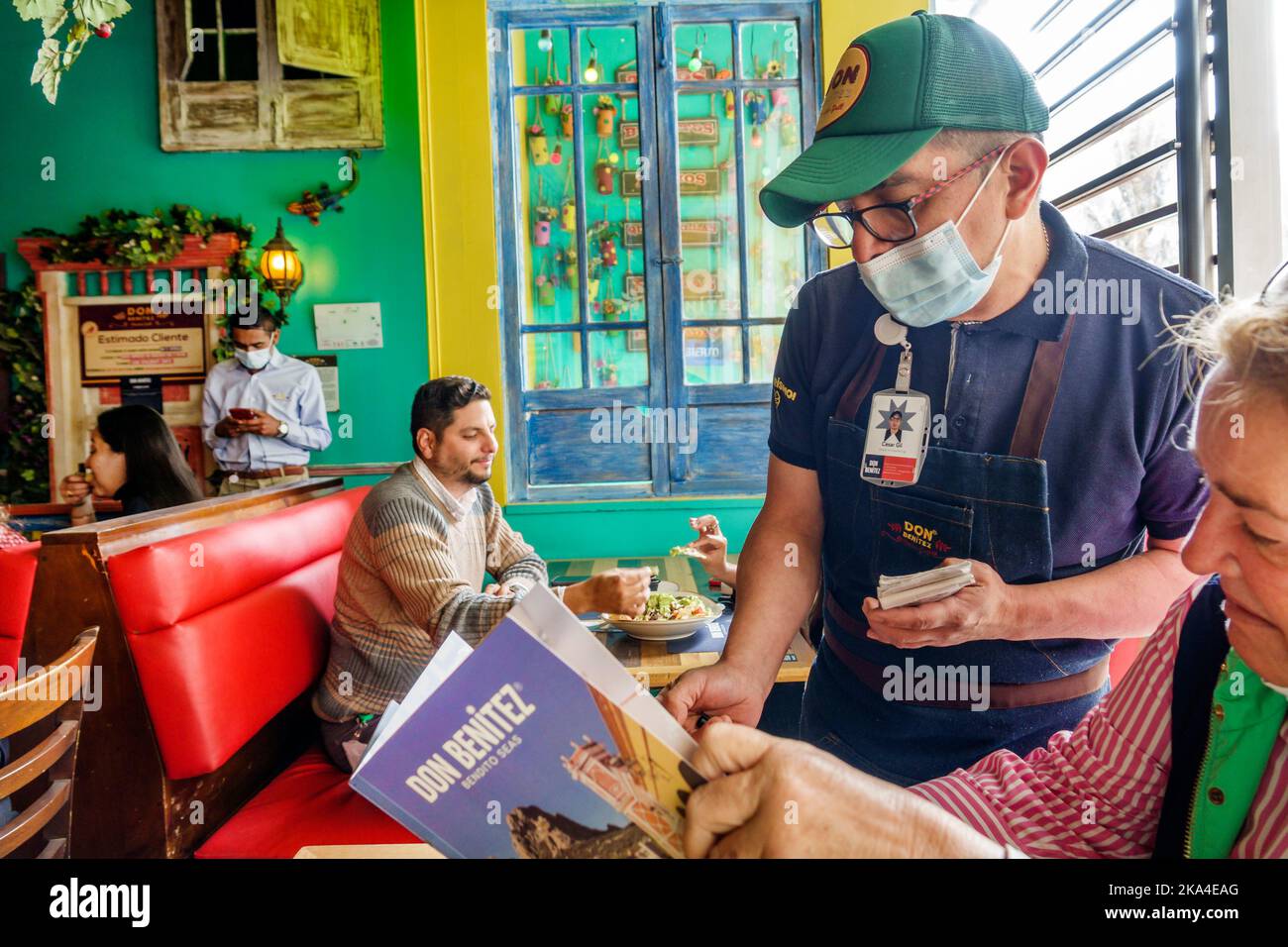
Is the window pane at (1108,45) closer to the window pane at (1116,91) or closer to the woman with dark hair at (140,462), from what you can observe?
the window pane at (1116,91)

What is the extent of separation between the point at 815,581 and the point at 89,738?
5.82 feet

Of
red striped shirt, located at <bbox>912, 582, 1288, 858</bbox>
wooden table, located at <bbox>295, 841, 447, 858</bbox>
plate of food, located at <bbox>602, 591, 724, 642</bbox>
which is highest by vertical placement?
red striped shirt, located at <bbox>912, 582, 1288, 858</bbox>

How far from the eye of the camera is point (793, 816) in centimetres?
62

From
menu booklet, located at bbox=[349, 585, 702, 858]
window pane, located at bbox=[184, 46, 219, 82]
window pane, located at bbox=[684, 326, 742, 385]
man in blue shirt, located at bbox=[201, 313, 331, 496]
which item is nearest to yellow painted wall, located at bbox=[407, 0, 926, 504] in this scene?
man in blue shirt, located at bbox=[201, 313, 331, 496]

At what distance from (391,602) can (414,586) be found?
0.19 m

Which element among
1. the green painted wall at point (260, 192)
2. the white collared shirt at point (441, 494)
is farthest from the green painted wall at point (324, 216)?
the white collared shirt at point (441, 494)

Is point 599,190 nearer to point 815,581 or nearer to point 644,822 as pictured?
point 815,581

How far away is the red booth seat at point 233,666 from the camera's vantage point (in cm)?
196

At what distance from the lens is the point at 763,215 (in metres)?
5.40

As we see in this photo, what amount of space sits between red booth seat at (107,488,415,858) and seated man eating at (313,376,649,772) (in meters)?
0.15

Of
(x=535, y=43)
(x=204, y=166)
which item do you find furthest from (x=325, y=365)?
(x=535, y=43)

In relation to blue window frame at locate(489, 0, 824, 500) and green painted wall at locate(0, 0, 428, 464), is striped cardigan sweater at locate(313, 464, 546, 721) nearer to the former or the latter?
blue window frame at locate(489, 0, 824, 500)

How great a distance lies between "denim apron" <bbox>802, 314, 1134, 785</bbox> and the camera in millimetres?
1216

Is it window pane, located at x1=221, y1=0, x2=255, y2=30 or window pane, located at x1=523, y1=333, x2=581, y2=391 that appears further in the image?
window pane, located at x1=523, y1=333, x2=581, y2=391
